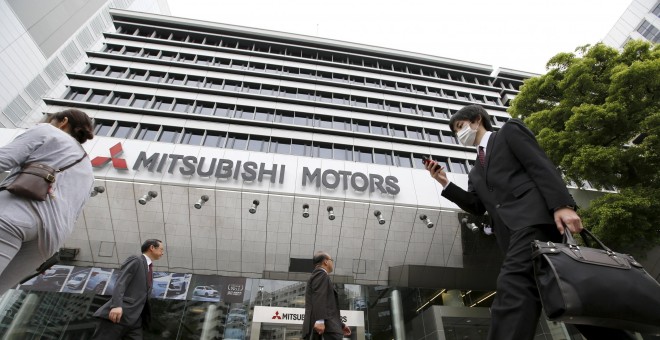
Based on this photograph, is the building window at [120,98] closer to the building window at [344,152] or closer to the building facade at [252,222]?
the building facade at [252,222]

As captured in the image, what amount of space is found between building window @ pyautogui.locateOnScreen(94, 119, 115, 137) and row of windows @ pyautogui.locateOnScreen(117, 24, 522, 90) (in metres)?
11.3

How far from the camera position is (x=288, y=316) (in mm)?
9336

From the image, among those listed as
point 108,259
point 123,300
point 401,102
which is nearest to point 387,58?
point 401,102

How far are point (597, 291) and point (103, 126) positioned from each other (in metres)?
23.8

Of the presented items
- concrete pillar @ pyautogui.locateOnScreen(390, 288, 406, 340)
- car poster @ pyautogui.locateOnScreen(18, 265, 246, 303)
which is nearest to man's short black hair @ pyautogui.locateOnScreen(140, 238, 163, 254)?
car poster @ pyautogui.locateOnScreen(18, 265, 246, 303)

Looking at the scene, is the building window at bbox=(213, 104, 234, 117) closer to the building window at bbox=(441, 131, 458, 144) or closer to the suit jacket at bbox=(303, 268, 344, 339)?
the building window at bbox=(441, 131, 458, 144)

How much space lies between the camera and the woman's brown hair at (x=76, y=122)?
2.61m

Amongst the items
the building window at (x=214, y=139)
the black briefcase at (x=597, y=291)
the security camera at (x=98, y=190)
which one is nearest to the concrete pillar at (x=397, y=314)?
the black briefcase at (x=597, y=291)

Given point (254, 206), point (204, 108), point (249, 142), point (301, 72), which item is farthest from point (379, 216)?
point (301, 72)

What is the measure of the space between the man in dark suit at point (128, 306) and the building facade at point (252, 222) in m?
4.64

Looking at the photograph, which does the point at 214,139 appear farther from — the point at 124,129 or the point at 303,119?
the point at 303,119

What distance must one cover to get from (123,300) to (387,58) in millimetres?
30091

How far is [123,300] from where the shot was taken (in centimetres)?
402

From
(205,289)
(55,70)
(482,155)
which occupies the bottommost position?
(482,155)
